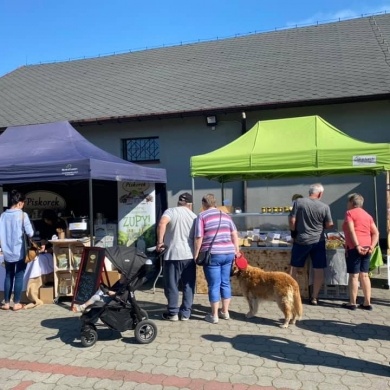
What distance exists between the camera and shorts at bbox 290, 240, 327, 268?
5914 mm

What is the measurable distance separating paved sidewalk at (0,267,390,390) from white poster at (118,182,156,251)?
2535mm

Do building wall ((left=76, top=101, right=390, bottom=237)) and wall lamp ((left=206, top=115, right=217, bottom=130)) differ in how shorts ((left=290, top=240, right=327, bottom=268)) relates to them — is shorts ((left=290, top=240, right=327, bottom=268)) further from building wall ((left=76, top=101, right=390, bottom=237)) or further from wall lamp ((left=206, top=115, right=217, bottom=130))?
wall lamp ((left=206, top=115, right=217, bottom=130))

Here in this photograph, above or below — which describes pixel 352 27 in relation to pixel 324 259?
above

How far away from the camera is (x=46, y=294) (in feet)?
21.6

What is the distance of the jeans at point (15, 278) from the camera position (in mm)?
6148

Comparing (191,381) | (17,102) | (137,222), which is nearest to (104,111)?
(17,102)

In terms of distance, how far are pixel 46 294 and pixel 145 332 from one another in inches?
106

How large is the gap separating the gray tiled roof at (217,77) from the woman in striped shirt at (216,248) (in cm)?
575

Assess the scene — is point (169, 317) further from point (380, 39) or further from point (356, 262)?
point (380, 39)

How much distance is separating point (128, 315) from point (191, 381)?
1259 mm

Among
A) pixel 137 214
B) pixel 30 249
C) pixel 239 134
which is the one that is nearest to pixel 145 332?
pixel 30 249

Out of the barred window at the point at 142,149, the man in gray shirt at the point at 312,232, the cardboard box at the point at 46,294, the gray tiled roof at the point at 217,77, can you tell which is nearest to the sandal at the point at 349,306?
the man in gray shirt at the point at 312,232

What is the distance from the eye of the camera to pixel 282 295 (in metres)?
4.99

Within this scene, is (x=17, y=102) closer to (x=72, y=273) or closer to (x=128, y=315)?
(x=72, y=273)
